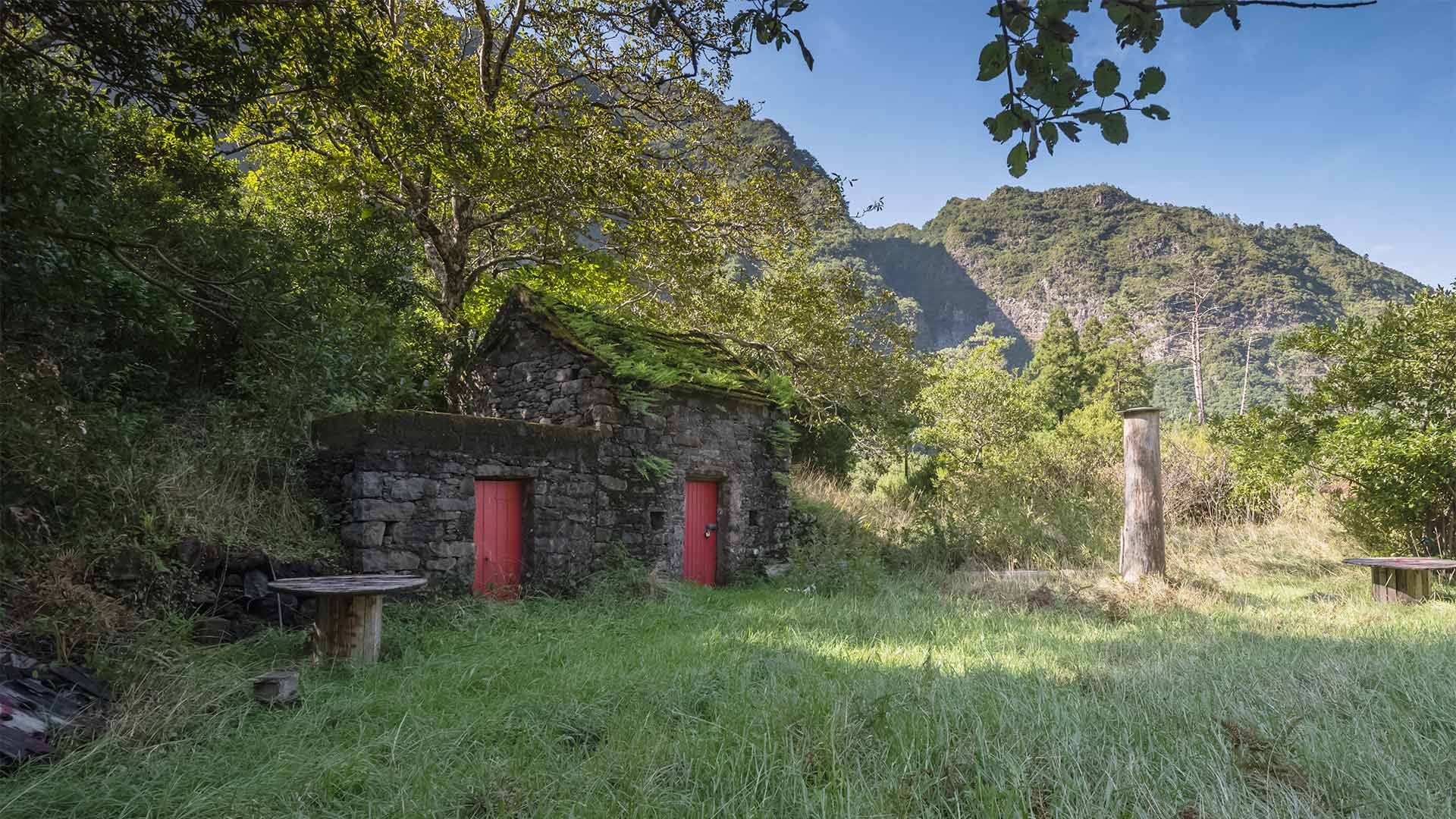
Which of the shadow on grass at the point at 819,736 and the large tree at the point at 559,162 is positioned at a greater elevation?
the large tree at the point at 559,162

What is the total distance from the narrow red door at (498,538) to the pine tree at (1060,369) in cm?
2793

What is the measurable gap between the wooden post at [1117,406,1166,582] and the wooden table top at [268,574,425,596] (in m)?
8.34

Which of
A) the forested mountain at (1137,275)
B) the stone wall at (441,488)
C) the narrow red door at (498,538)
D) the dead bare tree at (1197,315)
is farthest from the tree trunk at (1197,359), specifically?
the narrow red door at (498,538)

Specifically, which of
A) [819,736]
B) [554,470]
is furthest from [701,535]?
[819,736]

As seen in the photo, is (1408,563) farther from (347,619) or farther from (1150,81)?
(347,619)

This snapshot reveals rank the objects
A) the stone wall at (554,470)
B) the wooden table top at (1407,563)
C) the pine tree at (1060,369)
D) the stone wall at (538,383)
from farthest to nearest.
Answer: the pine tree at (1060,369) < the stone wall at (538,383) < the wooden table top at (1407,563) < the stone wall at (554,470)

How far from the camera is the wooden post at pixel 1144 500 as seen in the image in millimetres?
9141

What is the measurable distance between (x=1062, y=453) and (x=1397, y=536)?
7492 millimetres

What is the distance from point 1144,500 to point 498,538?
7.85 meters

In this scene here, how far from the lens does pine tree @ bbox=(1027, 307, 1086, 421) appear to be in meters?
32.4

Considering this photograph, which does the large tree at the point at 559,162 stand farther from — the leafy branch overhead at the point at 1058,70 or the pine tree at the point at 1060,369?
Answer: the pine tree at the point at 1060,369

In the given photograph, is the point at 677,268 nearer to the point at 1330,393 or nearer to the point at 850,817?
the point at 1330,393

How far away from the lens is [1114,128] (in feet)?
6.43

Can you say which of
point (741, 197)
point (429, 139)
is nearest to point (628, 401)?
point (429, 139)
